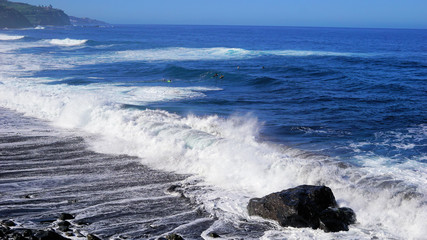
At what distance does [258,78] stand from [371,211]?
20.2 m

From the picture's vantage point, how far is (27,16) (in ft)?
588

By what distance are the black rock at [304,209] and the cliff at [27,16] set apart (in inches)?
5956

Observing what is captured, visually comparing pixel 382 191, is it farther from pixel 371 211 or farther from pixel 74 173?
pixel 74 173

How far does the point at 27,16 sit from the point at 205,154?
187747 mm

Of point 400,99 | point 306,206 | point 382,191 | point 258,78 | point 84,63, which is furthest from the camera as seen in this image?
point 84,63

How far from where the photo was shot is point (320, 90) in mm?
25469

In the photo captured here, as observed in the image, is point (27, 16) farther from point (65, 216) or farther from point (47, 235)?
point (47, 235)

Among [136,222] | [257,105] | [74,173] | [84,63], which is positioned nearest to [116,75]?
[84,63]

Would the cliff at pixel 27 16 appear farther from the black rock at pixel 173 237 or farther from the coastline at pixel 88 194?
the black rock at pixel 173 237

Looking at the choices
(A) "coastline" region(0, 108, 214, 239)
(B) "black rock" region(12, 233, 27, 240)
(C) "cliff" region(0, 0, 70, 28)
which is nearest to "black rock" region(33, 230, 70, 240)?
(B) "black rock" region(12, 233, 27, 240)

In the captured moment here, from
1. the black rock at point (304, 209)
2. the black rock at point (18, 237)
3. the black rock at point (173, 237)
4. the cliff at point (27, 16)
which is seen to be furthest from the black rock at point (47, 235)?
the cliff at point (27, 16)

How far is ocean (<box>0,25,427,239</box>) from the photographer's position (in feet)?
29.7

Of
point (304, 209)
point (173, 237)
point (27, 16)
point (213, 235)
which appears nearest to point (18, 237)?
point (173, 237)

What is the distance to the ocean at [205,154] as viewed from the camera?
906cm
